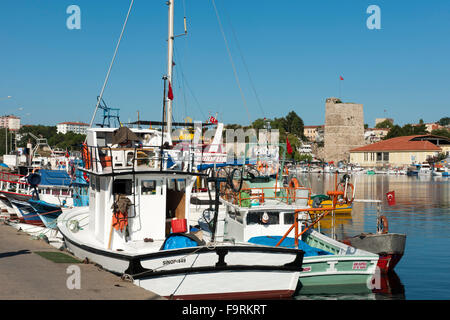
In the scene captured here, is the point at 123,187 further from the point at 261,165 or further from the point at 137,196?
the point at 261,165

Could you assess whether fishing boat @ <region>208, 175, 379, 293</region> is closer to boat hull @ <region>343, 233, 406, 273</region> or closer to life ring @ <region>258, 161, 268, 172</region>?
boat hull @ <region>343, 233, 406, 273</region>

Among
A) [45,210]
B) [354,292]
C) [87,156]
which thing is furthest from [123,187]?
[45,210]

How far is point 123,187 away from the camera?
574 inches

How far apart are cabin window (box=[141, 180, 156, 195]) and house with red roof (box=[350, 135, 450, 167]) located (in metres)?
125

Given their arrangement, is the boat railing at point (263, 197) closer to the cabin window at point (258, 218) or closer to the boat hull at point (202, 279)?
the cabin window at point (258, 218)

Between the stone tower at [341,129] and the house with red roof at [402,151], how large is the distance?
9.81 meters

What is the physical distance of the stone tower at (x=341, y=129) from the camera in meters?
152

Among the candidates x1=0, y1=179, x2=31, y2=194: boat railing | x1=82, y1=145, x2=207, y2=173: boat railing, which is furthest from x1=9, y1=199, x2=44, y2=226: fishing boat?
x1=82, y1=145, x2=207, y2=173: boat railing

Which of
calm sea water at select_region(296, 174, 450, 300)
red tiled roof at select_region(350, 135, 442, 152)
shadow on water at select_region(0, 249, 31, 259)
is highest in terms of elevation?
red tiled roof at select_region(350, 135, 442, 152)

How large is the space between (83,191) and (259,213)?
49.3 ft

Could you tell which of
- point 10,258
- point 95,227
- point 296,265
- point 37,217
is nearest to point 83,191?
point 37,217

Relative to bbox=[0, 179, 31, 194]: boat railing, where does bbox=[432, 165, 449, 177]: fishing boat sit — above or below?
below

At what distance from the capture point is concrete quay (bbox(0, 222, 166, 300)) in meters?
9.96
